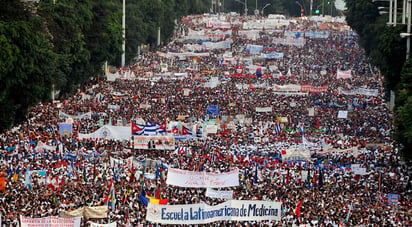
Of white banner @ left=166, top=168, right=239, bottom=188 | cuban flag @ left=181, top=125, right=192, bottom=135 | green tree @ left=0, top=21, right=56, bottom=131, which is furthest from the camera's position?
cuban flag @ left=181, top=125, right=192, bottom=135

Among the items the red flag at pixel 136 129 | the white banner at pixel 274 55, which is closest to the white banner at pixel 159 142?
the red flag at pixel 136 129

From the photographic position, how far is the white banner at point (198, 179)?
33.8 m

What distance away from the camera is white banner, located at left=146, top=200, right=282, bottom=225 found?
28031 mm

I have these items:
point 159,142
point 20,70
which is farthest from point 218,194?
point 20,70

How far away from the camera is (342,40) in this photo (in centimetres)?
10406

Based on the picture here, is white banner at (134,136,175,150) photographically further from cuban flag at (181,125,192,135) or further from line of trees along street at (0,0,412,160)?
line of trees along street at (0,0,412,160)

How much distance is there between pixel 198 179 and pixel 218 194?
55.6 inches

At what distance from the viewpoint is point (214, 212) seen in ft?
93.1

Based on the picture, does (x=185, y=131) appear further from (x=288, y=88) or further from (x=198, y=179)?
(x=288, y=88)

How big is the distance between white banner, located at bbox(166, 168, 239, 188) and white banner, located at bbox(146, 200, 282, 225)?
5.15 meters

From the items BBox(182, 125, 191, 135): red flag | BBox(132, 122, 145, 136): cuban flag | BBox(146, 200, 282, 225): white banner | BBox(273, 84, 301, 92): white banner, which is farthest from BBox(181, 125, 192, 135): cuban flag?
BBox(273, 84, 301, 92): white banner

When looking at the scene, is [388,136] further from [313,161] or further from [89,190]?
[89,190]

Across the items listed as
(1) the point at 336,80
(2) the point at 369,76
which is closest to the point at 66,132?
(1) the point at 336,80

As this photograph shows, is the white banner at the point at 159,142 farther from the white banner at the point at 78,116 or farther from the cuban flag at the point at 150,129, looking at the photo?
the white banner at the point at 78,116
